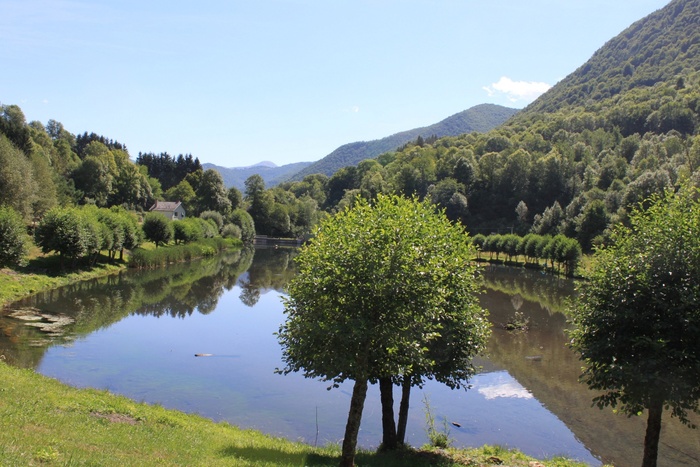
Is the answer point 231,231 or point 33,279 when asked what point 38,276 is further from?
point 231,231

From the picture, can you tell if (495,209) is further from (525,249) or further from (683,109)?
(683,109)

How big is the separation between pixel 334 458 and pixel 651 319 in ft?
36.9

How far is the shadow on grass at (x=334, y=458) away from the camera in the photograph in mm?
16344

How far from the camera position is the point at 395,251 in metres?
15.4

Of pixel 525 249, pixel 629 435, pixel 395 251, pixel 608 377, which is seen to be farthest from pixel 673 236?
pixel 525 249

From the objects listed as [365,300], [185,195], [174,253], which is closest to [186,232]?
[174,253]

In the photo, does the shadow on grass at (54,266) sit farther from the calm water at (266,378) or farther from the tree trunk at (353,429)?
the tree trunk at (353,429)

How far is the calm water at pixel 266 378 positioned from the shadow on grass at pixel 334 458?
5471mm

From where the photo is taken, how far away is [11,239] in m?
49.1

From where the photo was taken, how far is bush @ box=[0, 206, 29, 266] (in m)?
48.5

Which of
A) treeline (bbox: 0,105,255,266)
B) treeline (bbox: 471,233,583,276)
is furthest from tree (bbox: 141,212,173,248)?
treeline (bbox: 471,233,583,276)

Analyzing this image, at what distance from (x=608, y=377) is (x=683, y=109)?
198866 mm

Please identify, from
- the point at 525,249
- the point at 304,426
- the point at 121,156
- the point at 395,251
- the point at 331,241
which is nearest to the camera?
the point at 395,251

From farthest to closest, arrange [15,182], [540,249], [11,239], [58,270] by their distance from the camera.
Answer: [540,249] → [15,182] → [58,270] → [11,239]
